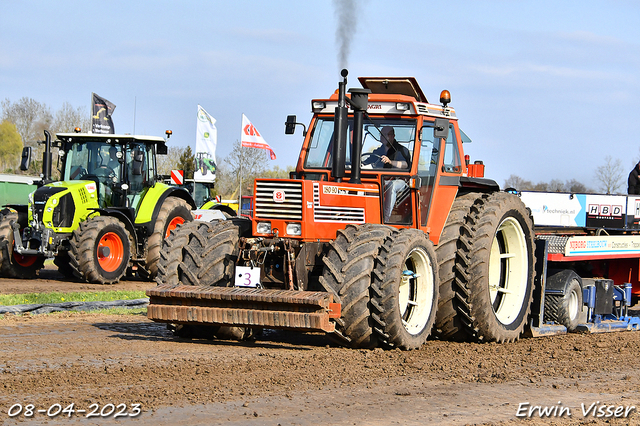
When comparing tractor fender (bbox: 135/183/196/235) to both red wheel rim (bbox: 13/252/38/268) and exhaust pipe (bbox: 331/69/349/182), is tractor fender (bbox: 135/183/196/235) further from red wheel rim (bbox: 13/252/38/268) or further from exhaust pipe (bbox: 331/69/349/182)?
exhaust pipe (bbox: 331/69/349/182)

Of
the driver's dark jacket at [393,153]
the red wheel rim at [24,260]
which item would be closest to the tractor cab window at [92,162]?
the red wheel rim at [24,260]

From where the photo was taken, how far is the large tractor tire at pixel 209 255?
8.17m

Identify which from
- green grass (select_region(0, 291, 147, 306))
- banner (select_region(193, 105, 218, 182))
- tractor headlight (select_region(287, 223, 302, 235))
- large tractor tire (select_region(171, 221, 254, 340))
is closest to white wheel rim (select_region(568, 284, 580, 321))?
tractor headlight (select_region(287, 223, 302, 235))

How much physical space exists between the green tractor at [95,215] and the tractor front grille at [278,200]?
7746 mm

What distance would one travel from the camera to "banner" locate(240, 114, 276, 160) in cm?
2694

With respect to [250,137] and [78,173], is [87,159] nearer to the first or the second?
[78,173]

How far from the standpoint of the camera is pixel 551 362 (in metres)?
8.03

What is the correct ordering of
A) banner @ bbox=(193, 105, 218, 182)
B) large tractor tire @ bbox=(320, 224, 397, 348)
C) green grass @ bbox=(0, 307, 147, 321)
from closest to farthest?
large tractor tire @ bbox=(320, 224, 397, 348)
green grass @ bbox=(0, 307, 147, 321)
banner @ bbox=(193, 105, 218, 182)

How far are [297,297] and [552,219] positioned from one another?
8813 millimetres

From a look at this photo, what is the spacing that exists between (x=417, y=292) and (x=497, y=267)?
6.55 ft

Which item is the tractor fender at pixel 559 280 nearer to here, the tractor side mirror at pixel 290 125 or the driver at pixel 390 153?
the driver at pixel 390 153

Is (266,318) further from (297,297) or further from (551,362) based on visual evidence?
(551,362)

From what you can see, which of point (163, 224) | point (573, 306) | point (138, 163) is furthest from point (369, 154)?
point (163, 224)

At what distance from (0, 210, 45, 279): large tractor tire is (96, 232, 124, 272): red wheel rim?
4.73ft
